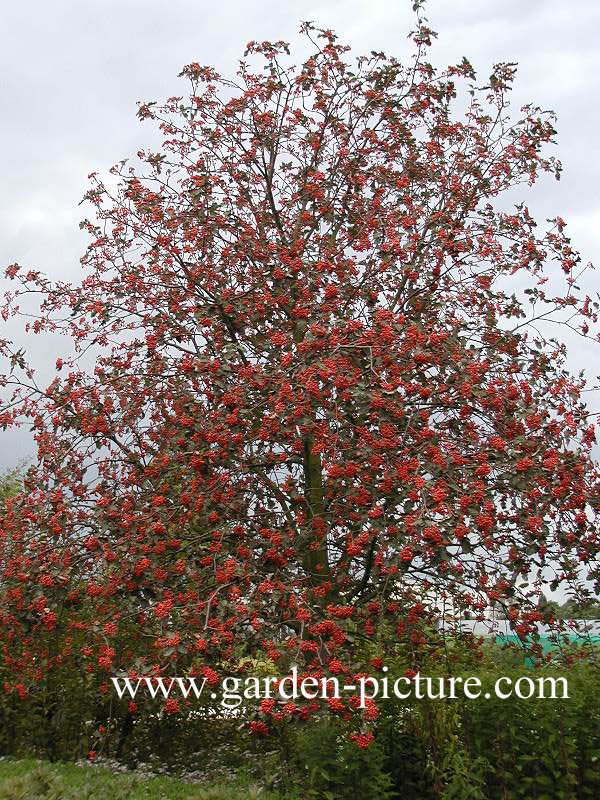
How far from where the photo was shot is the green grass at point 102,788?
480 centimetres

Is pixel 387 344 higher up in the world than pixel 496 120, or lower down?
lower down

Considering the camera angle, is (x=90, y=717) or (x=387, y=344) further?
(x=90, y=717)

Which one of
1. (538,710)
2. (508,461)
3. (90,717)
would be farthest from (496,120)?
(90,717)

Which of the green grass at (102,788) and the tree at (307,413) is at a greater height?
the tree at (307,413)

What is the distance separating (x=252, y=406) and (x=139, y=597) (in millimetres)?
1720

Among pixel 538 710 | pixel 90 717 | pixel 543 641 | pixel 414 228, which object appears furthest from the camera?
pixel 90 717

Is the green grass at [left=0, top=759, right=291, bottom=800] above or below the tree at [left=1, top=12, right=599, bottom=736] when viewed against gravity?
below

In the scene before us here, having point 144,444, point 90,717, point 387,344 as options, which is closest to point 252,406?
point 387,344

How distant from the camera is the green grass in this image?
4.80 m

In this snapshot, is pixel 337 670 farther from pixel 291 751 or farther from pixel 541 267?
pixel 541 267

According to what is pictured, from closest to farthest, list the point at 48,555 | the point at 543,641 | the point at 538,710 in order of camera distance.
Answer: the point at 538,710 < the point at 543,641 < the point at 48,555

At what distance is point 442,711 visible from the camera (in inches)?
222

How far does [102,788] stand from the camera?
5266 mm

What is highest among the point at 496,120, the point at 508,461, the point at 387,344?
the point at 496,120
